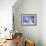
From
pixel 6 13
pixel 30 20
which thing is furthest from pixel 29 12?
pixel 6 13

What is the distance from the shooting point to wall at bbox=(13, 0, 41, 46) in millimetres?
6117

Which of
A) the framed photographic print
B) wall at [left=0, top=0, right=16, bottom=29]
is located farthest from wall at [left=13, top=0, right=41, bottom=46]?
wall at [left=0, top=0, right=16, bottom=29]

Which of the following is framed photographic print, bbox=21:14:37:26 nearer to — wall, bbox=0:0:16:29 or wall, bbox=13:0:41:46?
wall, bbox=13:0:41:46

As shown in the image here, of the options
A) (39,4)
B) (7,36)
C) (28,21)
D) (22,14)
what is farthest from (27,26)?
(7,36)

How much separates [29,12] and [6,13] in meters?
1.59

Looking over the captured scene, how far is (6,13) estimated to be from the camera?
16.1 ft

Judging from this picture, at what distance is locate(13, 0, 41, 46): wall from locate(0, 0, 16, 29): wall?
122 cm

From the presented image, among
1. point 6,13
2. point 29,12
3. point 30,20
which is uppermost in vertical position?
point 29,12

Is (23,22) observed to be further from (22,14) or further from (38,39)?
(38,39)

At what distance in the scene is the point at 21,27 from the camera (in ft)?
20.2

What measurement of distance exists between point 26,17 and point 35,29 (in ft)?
2.50

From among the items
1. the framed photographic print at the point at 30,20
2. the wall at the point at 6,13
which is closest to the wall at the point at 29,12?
the framed photographic print at the point at 30,20

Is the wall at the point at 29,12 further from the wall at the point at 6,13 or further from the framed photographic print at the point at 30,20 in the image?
the wall at the point at 6,13

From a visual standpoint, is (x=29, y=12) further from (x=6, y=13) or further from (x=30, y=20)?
(x=6, y=13)
